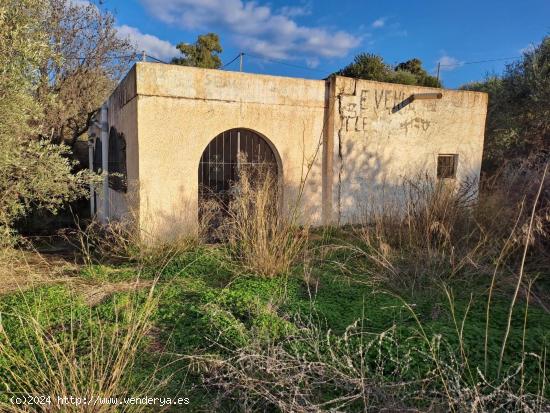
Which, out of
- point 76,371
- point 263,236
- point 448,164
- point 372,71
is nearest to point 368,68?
point 372,71

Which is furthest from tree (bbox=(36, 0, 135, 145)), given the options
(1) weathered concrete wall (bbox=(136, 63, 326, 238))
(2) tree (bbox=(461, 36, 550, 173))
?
(2) tree (bbox=(461, 36, 550, 173))

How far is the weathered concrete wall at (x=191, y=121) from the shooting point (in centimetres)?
585

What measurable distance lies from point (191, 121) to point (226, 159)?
0.93m

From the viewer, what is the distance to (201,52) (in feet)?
75.7

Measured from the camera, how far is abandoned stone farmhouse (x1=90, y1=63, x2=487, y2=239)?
5945mm

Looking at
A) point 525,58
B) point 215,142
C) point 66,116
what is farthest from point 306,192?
point 525,58

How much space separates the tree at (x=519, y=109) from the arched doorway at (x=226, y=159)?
7.93 meters

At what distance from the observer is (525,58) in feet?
41.1

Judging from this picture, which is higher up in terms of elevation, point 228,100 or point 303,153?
point 228,100

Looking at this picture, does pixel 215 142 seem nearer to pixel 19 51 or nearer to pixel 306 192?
pixel 306 192

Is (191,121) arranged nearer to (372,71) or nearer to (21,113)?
(21,113)

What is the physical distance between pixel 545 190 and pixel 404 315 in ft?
9.09

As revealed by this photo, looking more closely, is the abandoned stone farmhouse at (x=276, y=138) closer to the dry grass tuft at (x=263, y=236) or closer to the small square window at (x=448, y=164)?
the small square window at (x=448, y=164)

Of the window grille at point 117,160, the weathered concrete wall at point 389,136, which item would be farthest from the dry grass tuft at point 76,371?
the weathered concrete wall at point 389,136
